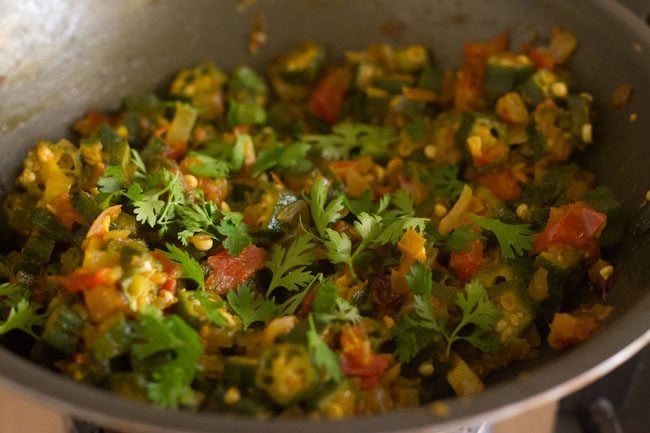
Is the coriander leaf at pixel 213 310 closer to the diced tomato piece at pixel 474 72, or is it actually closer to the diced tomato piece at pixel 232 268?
the diced tomato piece at pixel 232 268

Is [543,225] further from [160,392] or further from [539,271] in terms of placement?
[160,392]

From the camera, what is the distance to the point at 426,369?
2068mm

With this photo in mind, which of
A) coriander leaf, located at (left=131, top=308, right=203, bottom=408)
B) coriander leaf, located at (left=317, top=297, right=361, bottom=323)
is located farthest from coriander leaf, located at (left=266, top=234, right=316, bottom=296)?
coriander leaf, located at (left=131, top=308, right=203, bottom=408)

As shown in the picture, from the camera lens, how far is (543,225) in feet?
7.68

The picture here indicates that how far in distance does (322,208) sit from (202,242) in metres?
0.39

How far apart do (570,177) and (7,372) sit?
5.94ft

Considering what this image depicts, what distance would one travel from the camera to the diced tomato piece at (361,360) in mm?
1931

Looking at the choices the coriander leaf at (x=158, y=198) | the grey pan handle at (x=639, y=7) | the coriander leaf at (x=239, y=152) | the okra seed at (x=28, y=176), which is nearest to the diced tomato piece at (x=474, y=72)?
the grey pan handle at (x=639, y=7)

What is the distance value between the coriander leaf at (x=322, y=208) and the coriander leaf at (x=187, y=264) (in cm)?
41

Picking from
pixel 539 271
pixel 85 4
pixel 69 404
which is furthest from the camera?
pixel 85 4

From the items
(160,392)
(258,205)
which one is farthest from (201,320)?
(258,205)

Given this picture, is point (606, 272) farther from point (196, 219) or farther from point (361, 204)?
point (196, 219)

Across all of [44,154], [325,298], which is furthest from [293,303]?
[44,154]

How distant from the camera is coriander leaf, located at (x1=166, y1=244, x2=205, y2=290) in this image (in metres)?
2.12
